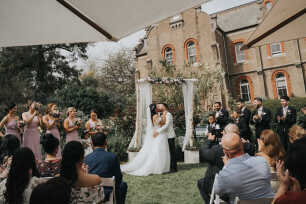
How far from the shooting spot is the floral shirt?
123 inches

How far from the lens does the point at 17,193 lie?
80.8 inches

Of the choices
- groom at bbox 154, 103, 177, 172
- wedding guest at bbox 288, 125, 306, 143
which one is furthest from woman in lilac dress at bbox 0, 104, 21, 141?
wedding guest at bbox 288, 125, 306, 143

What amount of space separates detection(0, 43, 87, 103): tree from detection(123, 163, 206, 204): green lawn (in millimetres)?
20178

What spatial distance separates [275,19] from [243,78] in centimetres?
2187

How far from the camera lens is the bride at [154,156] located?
635 centimetres

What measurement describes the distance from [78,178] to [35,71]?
2496 centimetres

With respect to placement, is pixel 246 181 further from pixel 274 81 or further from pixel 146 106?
pixel 274 81

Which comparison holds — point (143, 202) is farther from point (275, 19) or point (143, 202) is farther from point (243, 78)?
point (243, 78)

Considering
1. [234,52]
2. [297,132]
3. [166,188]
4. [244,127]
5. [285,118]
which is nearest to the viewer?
[297,132]

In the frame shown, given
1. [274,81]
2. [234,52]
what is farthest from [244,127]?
[234,52]

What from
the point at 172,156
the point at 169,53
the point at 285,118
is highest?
the point at 169,53

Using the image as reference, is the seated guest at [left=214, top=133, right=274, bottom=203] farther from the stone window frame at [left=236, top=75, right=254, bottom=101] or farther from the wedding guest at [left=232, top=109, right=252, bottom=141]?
the stone window frame at [left=236, top=75, right=254, bottom=101]

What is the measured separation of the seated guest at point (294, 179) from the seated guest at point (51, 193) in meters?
1.52

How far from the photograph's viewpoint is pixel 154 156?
6.45 m
